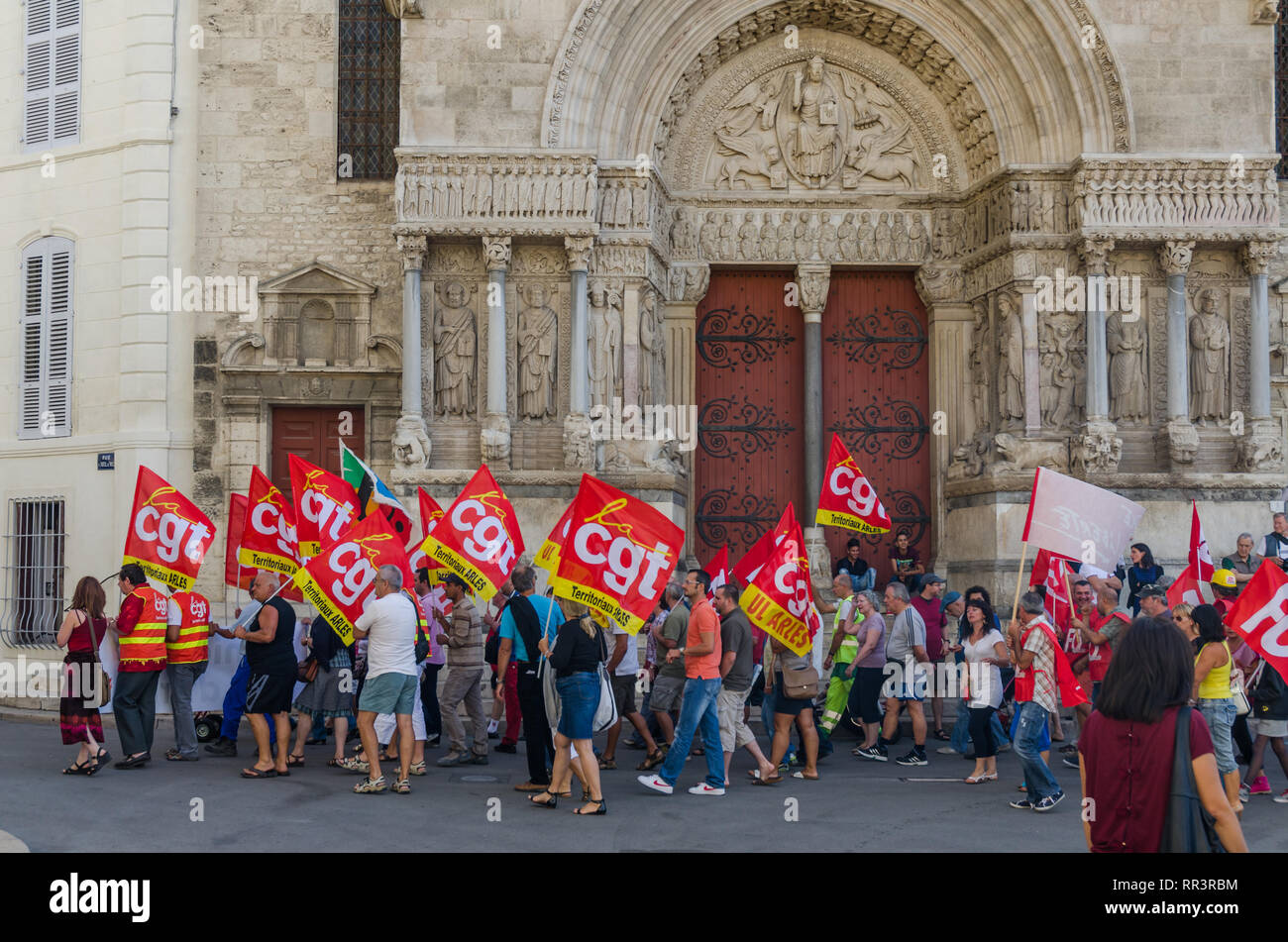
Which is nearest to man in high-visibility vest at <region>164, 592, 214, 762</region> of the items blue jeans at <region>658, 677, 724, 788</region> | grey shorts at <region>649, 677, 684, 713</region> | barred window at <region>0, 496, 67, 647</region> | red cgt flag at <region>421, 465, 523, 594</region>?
red cgt flag at <region>421, 465, 523, 594</region>

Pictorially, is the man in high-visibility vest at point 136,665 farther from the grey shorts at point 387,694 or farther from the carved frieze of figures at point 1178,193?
the carved frieze of figures at point 1178,193

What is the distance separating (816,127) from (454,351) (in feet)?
19.4

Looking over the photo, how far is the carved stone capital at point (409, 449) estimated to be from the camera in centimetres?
1656

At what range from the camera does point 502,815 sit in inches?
380

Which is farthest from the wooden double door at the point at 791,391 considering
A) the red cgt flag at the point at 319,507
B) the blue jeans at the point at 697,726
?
the blue jeans at the point at 697,726

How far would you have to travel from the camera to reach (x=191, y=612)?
12.3m

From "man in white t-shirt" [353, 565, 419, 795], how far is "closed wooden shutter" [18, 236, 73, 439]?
10.3 m

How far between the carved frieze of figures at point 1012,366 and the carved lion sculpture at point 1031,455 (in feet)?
1.37

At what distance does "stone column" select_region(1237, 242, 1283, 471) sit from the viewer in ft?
54.2

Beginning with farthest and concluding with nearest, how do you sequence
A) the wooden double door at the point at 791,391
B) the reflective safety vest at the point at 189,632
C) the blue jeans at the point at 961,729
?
the wooden double door at the point at 791,391 → the blue jeans at the point at 961,729 → the reflective safety vest at the point at 189,632

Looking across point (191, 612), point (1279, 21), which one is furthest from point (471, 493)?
point (1279, 21)

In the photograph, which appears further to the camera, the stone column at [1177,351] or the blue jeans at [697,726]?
the stone column at [1177,351]

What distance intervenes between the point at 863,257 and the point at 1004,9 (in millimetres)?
3597

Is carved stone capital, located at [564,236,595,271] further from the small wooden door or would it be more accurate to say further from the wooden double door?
the small wooden door
